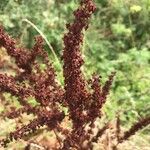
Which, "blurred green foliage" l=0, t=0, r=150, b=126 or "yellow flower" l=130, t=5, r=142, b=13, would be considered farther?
"yellow flower" l=130, t=5, r=142, b=13

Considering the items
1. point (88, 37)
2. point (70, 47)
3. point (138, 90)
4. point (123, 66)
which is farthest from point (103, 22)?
point (70, 47)

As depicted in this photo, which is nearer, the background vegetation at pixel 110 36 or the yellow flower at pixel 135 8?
the background vegetation at pixel 110 36

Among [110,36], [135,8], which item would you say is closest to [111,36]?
[110,36]

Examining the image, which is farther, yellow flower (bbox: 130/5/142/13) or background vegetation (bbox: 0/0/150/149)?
yellow flower (bbox: 130/5/142/13)

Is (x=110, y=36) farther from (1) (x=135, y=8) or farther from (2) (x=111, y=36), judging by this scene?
(1) (x=135, y=8)

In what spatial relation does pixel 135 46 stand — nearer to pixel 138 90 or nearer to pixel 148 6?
pixel 148 6
